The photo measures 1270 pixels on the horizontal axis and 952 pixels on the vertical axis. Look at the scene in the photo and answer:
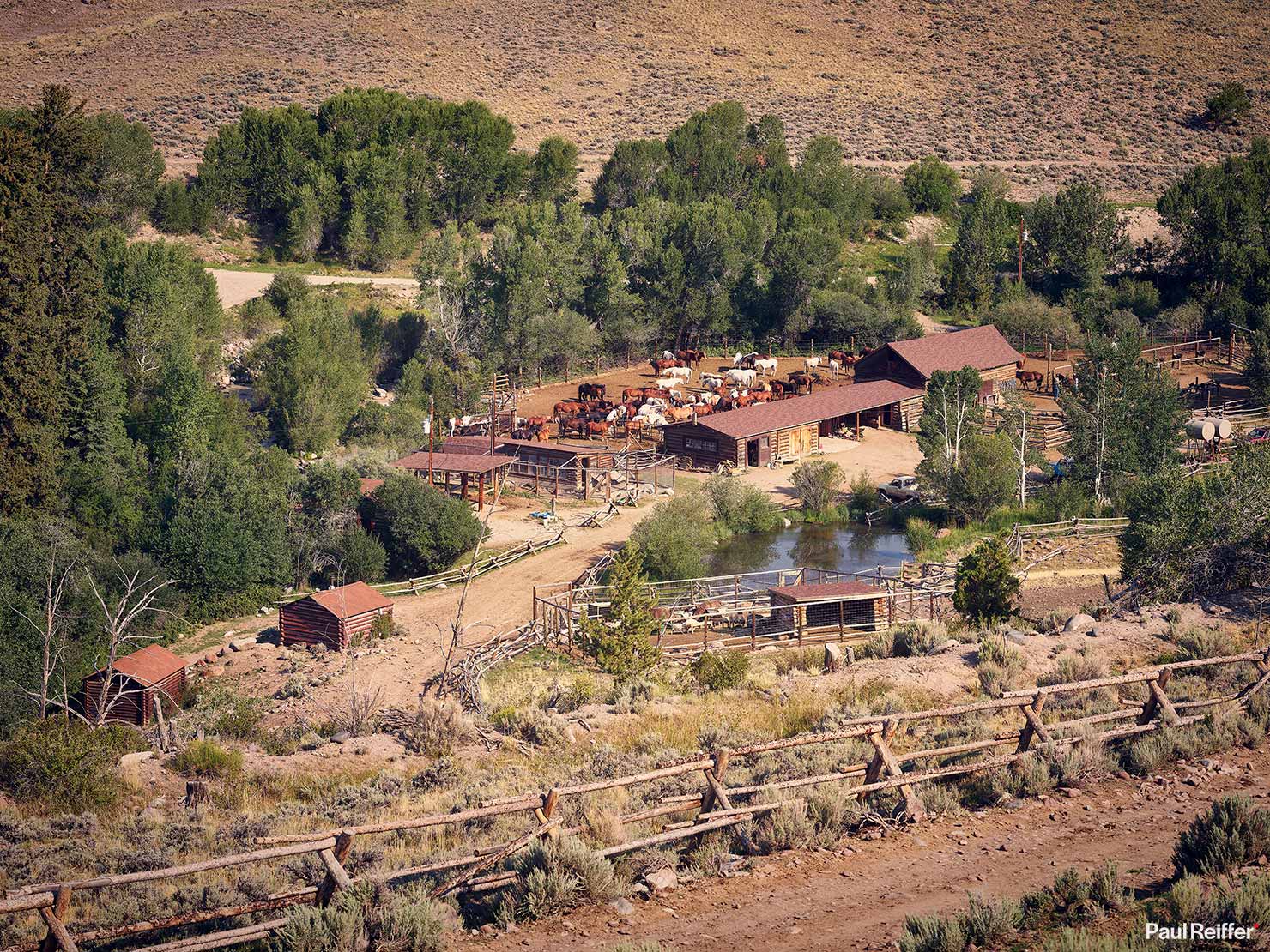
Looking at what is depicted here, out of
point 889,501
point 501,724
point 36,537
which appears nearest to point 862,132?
point 889,501

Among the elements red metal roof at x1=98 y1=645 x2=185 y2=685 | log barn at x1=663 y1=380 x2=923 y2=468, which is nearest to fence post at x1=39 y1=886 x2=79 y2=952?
red metal roof at x1=98 y1=645 x2=185 y2=685

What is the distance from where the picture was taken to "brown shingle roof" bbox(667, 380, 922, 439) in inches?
1980

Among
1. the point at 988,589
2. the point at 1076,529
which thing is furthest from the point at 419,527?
the point at 1076,529

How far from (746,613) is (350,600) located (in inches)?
402

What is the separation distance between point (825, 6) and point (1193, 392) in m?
84.1

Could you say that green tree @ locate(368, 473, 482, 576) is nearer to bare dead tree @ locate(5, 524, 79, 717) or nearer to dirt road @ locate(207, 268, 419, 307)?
bare dead tree @ locate(5, 524, 79, 717)

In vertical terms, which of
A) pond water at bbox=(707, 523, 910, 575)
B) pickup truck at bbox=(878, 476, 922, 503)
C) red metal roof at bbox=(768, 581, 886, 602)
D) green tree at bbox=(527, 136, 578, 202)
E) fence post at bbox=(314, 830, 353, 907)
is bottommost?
pond water at bbox=(707, 523, 910, 575)

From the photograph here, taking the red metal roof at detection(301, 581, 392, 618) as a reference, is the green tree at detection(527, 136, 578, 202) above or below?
above

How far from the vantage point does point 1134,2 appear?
4914 inches

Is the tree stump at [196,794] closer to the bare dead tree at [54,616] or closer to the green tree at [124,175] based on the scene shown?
the bare dead tree at [54,616]

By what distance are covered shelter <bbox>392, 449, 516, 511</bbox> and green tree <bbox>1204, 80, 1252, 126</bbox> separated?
84.1 meters

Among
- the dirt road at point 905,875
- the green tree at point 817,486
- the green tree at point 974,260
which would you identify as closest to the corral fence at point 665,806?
the dirt road at point 905,875

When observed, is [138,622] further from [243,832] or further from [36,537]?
[243,832]

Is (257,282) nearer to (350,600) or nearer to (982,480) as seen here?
(350,600)
